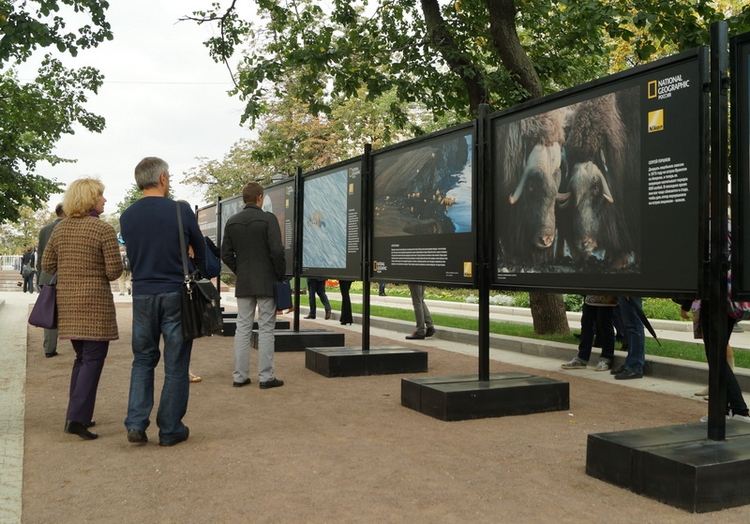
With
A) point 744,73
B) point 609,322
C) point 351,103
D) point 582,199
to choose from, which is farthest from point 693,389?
point 351,103

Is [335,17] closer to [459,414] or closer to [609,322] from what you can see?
[609,322]

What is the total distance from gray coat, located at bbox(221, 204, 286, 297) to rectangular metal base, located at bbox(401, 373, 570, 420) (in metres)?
1.92

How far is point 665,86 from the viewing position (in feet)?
15.4

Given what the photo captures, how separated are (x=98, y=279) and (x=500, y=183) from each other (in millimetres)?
3290

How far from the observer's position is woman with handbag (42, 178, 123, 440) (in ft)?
17.9

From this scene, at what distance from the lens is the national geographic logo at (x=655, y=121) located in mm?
4754

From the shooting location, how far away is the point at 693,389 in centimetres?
759

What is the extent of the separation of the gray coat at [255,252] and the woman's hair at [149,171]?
7.62 feet

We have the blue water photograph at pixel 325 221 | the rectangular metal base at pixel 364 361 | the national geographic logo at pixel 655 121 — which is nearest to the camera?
the national geographic logo at pixel 655 121

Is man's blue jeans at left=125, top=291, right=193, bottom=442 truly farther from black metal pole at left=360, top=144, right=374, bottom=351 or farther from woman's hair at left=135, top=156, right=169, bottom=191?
black metal pole at left=360, top=144, right=374, bottom=351

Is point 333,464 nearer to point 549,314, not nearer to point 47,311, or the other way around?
point 47,311

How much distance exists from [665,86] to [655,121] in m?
0.22

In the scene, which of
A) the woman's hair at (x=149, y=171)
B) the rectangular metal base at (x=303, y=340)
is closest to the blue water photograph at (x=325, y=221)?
the rectangular metal base at (x=303, y=340)

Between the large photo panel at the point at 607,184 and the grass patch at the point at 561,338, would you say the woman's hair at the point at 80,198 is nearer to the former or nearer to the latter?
the large photo panel at the point at 607,184
